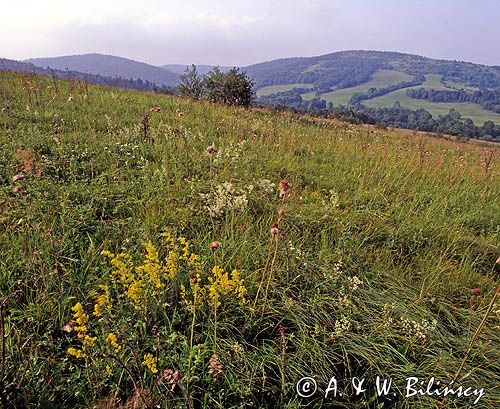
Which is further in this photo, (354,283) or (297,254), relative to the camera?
(297,254)

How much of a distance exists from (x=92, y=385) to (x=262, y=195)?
2475 mm

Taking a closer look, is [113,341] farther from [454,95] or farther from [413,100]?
[454,95]

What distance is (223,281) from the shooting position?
6.64 ft

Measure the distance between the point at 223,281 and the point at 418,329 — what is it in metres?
1.28

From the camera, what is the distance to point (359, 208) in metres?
3.84

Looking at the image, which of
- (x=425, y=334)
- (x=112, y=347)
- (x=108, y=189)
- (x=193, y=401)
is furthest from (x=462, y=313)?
(x=108, y=189)

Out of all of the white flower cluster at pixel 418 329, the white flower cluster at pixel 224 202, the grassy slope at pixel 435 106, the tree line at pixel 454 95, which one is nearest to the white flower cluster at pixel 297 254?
the white flower cluster at pixel 224 202

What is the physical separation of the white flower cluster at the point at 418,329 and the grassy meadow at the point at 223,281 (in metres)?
0.05

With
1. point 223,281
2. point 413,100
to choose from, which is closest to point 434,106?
point 413,100

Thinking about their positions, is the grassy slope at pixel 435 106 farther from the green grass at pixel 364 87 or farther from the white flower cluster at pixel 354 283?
the white flower cluster at pixel 354 283

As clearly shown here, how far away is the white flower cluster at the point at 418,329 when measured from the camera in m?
1.99

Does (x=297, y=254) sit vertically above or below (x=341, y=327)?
above

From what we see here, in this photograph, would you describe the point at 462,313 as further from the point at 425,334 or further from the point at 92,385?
the point at 92,385

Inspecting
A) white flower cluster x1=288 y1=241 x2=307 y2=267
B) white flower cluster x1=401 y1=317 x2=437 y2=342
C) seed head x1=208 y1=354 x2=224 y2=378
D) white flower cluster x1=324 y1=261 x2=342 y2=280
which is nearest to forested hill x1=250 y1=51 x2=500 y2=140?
white flower cluster x1=288 y1=241 x2=307 y2=267
